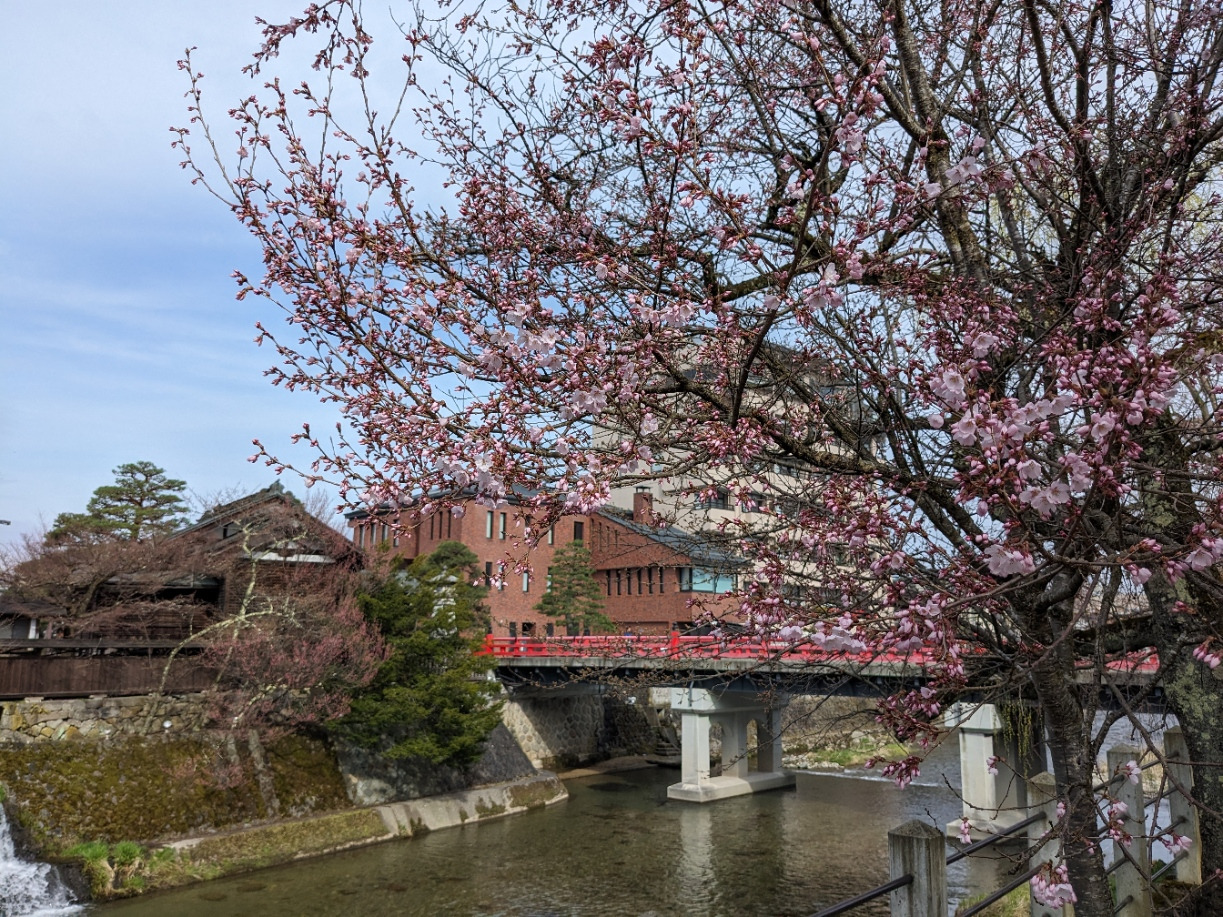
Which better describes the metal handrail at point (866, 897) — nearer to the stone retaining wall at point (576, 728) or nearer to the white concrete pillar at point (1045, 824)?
the white concrete pillar at point (1045, 824)

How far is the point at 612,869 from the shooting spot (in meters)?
19.3

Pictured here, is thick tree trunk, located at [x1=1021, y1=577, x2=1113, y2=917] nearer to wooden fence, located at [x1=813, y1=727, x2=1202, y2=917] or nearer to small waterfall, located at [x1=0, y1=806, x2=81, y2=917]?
wooden fence, located at [x1=813, y1=727, x2=1202, y2=917]

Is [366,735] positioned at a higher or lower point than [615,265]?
lower

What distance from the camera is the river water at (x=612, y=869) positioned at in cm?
1645

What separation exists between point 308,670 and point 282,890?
17.2 feet

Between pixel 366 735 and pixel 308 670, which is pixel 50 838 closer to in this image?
pixel 308 670

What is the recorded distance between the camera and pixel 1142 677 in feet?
48.8

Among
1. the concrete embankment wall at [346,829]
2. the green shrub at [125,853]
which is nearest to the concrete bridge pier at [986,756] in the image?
the concrete embankment wall at [346,829]

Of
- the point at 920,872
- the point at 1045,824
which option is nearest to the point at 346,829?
the point at 1045,824

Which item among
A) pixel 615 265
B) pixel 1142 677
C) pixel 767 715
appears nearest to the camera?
pixel 615 265

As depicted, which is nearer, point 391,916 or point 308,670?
point 391,916

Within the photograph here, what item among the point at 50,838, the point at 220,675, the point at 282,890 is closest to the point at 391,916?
the point at 282,890

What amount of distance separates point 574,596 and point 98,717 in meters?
20.1

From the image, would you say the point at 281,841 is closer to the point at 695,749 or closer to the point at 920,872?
the point at 695,749
